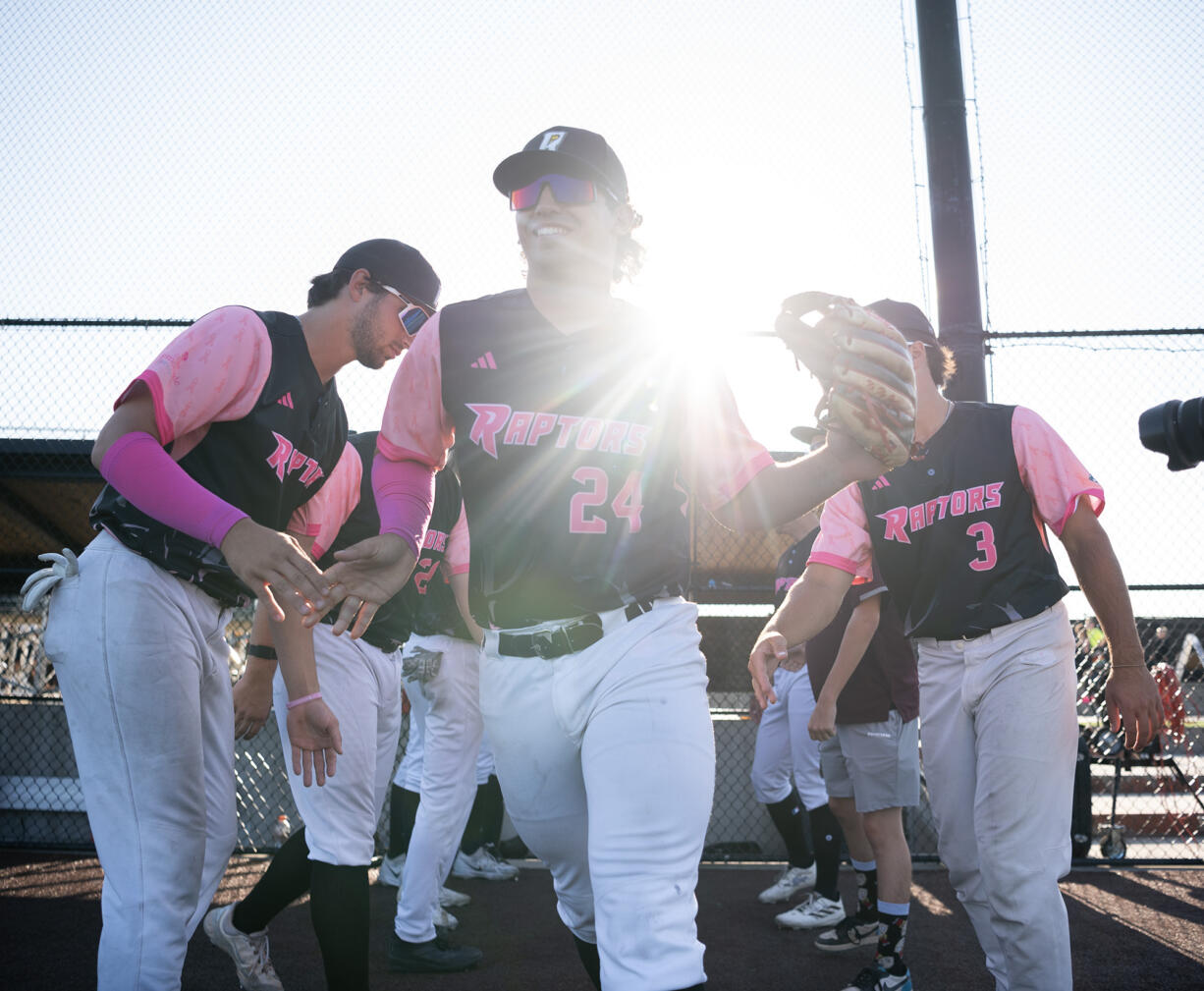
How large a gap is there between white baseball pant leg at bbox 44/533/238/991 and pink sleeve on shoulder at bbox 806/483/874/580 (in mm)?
→ 2045

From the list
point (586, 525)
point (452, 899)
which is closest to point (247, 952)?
point (452, 899)

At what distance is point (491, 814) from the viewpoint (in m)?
6.42

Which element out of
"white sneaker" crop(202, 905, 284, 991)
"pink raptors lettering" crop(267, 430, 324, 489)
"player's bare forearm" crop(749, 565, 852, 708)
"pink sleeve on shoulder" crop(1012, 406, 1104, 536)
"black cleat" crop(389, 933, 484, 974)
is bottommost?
"black cleat" crop(389, 933, 484, 974)

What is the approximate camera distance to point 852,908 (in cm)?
522

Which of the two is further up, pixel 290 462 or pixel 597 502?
pixel 290 462

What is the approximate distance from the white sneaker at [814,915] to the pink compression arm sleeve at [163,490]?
155 inches

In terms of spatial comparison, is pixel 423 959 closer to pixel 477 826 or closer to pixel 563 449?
pixel 477 826

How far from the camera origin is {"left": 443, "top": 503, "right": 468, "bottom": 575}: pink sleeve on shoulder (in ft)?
13.5

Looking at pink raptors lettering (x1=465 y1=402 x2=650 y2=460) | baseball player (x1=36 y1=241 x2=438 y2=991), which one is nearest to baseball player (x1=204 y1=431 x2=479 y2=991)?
baseball player (x1=36 y1=241 x2=438 y2=991)

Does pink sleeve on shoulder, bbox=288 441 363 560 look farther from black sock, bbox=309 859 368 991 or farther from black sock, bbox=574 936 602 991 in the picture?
black sock, bbox=574 936 602 991

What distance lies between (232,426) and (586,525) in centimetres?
103

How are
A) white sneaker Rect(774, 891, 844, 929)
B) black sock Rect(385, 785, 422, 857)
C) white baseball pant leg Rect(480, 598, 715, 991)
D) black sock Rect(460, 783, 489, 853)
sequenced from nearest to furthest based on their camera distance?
white baseball pant leg Rect(480, 598, 715, 991), white sneaker Rect(774, 891, 844, 929), black sock Rect(385, 785, 422, 857), black sock Rect(460, 783, 489, 853)

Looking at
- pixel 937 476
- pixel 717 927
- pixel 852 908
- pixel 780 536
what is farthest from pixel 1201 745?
pixel 937 476

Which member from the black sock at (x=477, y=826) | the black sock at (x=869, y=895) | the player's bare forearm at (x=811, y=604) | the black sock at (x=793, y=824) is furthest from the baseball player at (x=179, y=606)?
the black sock at (x=477, y=826)
